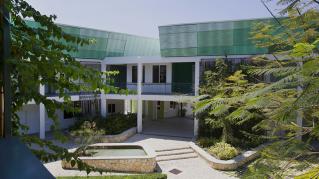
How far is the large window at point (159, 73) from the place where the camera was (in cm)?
2716

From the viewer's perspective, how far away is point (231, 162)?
16297 millimetres

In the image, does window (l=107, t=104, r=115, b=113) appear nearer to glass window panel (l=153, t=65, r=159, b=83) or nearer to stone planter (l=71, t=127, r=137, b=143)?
glass window panel (l=153, t=65, r=159, b=83)

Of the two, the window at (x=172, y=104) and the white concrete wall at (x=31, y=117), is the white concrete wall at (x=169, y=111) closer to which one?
the window at (x=172, y=104)

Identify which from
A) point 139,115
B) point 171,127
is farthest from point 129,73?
point 171,127

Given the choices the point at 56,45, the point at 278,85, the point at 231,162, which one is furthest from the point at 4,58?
the point at 231,162

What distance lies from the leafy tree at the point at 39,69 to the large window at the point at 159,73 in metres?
22.9

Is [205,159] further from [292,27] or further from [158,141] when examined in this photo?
[292,27]

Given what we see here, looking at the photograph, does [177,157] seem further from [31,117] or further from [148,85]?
[31,117]

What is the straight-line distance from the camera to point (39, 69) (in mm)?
3234

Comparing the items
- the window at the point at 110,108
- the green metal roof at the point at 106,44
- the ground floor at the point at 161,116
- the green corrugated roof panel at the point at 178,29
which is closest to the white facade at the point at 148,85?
the ground floor at the point at 161,116

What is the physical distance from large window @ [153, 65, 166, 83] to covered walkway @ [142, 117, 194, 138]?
417cm

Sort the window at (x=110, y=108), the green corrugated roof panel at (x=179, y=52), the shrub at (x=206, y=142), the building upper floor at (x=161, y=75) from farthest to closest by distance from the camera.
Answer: the window at (x=110, y=108) → the building upper floor at (x=161, y=75) → the green corrugated roof panel at (x=179, y=52) → the shrub at (x=206, y=142)

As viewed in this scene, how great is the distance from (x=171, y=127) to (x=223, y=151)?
1011 centimetres

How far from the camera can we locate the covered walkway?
24.4 m
